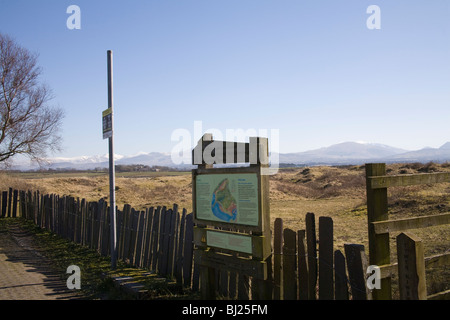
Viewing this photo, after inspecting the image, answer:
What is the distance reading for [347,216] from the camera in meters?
18.1

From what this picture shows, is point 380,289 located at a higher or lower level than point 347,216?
higher

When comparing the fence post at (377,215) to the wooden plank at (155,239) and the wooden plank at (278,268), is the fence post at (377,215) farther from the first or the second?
the wooden plank at (155,239)

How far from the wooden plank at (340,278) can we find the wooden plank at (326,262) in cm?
10

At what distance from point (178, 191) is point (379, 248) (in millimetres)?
31174

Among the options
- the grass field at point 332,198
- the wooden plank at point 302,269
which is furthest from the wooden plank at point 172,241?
the grass field at point 332,198

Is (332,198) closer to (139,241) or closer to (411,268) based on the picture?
(139,241)

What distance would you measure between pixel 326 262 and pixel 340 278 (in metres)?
0.27

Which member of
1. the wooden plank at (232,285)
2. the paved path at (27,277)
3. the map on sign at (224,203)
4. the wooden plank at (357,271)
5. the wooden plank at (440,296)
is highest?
the map on sign at (224,203)

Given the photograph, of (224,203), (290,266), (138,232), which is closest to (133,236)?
(138,232)

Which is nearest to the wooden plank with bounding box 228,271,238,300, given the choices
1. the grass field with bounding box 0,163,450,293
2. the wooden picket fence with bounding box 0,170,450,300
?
the wooden picket fence with bounding box 0,170,450,300

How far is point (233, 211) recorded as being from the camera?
539cm

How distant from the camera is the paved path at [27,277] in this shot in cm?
710

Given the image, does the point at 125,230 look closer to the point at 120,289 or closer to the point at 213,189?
the point at 120,289
